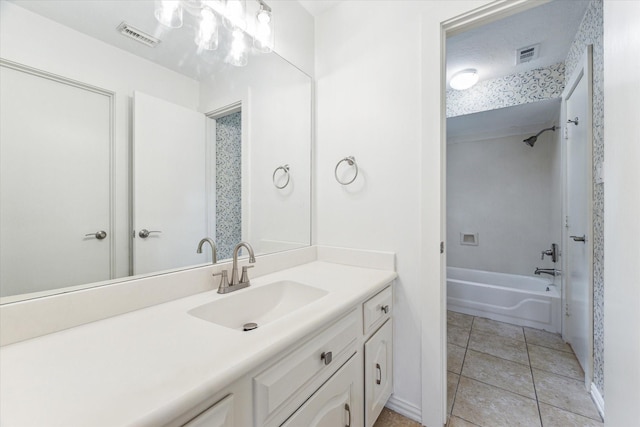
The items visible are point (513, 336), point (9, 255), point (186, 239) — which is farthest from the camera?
point (513, 336)

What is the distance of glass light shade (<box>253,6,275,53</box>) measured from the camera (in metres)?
1.38

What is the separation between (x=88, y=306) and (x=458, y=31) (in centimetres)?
193

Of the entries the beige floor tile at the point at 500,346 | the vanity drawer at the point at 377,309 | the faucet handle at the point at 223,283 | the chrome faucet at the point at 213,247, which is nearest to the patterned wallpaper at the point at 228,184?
the chrome faucet at the point at 213,247

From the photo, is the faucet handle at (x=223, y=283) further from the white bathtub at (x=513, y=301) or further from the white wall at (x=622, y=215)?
the white bathtub at (x=513, y=301)

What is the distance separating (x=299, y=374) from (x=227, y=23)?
1.54 m

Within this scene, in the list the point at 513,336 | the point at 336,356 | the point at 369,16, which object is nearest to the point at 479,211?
the point at 513,336

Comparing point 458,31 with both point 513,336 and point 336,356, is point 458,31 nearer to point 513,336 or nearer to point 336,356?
point 336,356

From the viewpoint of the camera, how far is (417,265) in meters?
1.36

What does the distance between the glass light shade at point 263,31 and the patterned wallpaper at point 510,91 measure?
212 cm

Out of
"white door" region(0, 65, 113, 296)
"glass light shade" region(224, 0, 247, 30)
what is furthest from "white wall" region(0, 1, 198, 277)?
"glass light shade" region(224, 0, 247, 30)

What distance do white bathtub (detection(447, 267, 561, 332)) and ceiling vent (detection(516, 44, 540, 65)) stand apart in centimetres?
213

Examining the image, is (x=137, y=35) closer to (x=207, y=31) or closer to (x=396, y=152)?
(x=207, y=31)

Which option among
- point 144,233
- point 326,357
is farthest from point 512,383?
point 144,233

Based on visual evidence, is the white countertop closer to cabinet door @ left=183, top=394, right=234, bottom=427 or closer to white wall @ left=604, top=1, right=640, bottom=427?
cabinet door @ left=183, top=394, right=234, bottom=427
